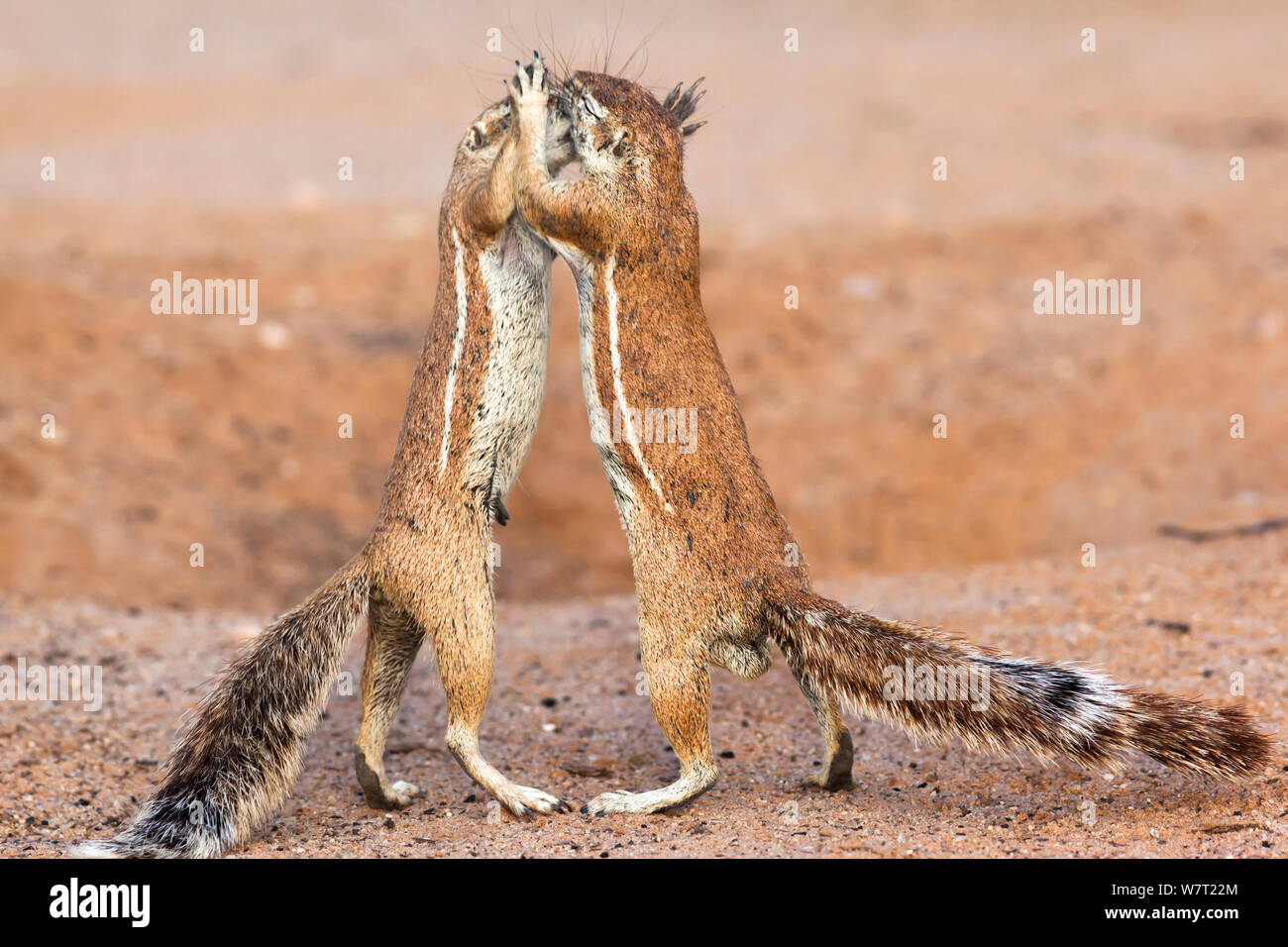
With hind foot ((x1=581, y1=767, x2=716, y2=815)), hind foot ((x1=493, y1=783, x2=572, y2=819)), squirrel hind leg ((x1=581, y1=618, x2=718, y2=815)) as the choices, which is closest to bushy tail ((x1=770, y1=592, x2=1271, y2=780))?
squirrel hind leg ((x1=581, y1=618, x2=718, y2=815))

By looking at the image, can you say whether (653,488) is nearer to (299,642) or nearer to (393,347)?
(299,642)

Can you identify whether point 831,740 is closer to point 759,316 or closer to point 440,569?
point 440,569

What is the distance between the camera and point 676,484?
5266mm

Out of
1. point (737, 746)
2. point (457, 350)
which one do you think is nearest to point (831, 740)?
point (737, 746)

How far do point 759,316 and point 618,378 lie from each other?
7368mm

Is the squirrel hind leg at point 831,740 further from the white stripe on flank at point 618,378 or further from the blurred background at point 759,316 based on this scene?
the blurred background at point 759,316

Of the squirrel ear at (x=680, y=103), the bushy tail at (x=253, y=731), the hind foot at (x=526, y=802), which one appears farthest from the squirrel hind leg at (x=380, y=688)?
the squirrel ear at (x=680, y=103)

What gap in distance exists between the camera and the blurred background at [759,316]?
396 inches

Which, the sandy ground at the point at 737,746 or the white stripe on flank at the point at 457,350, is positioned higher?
the white stripe on flank at the point at 457,350

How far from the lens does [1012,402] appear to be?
11266 mm

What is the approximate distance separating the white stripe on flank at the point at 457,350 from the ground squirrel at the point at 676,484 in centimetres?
39

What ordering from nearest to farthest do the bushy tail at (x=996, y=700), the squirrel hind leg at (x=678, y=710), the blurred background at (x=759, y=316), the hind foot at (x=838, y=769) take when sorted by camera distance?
the bushy tail at (x=996, y=700), the squirrel hind leg at (x=678, y=710), the hind foot at (x=838, y=769), the blurred background at (x=759, y=316)

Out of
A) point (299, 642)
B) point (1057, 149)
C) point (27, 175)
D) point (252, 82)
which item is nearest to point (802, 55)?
point (1057, 149)

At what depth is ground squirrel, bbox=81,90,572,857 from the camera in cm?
535
